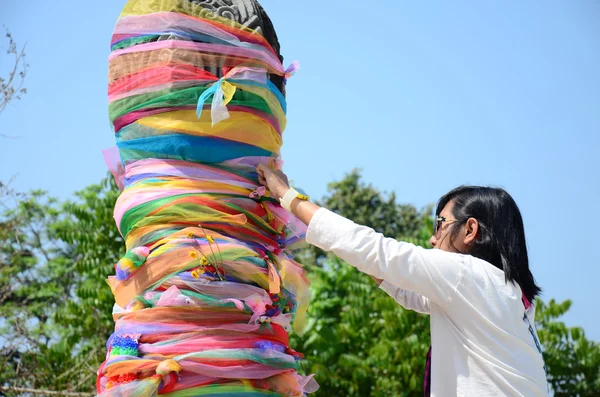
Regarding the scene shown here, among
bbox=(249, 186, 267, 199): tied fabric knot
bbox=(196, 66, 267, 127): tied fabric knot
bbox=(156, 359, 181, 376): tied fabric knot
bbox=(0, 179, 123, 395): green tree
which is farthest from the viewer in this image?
bbox=(0, 179, 123, 395): green tree

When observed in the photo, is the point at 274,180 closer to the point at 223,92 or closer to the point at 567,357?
the point at 223,92

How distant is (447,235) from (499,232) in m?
0.17

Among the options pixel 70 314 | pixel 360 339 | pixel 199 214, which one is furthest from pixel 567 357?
pixel 199 214

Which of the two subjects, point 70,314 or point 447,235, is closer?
point 447,235

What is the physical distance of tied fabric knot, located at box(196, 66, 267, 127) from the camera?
7.66 ft

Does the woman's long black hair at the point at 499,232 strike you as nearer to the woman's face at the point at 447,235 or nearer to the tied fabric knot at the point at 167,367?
the woman's face at the point at 447,235

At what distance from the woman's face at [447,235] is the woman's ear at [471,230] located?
0.08 ft

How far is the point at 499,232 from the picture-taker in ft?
7.78

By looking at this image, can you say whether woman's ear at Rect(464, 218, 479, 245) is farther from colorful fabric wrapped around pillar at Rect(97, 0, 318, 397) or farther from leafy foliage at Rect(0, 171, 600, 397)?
leafy foliage at Rect(0, 171, 600, 397)

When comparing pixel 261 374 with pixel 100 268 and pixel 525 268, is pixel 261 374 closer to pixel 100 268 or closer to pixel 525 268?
pixel 525 268

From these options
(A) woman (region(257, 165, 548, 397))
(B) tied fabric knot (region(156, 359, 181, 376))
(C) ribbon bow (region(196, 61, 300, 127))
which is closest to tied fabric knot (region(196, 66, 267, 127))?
(C) ribbon bow (region(196, 61, 300, 127))

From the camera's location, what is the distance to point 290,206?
2365mm

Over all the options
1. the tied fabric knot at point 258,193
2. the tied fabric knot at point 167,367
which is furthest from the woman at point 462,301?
the tied fabric knot at point 167,367

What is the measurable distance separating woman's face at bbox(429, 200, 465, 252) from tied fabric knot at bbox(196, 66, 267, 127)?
77 centimetres
